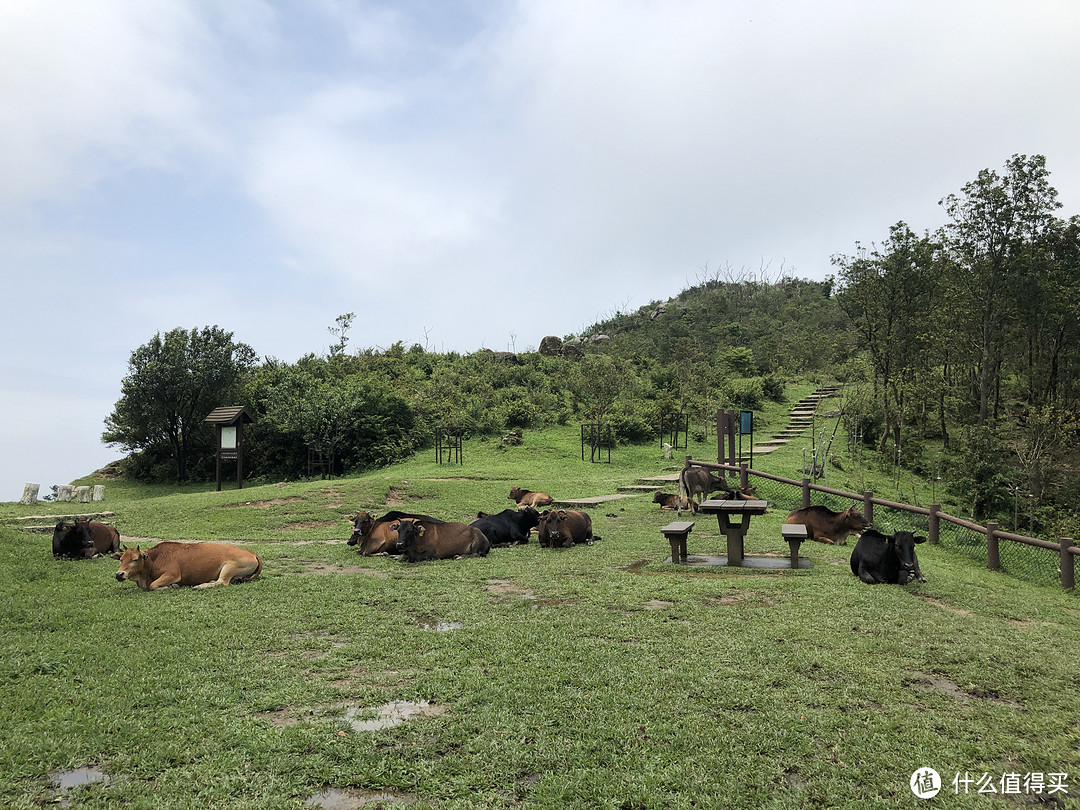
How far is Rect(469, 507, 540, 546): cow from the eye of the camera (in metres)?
11.9

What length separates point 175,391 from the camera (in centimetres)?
3228

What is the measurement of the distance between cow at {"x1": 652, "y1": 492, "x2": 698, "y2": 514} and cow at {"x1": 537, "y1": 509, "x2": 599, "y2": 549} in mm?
4988

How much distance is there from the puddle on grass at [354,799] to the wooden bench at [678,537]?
22.4ft

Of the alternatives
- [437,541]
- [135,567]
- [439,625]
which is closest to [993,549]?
[437,541]

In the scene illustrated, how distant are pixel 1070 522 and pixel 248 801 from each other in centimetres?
2276

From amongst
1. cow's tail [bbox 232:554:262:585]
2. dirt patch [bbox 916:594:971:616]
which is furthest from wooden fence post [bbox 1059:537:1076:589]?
cow's tail [bbox 232:554:262:585]

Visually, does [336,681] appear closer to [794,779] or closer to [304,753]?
[304,753]

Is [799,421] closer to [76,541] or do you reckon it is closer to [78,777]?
[76,541]

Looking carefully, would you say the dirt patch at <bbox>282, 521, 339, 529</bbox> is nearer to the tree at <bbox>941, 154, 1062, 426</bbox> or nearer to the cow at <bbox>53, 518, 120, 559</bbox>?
the cow at <bbox>53, 518, 120, 559</bbox>

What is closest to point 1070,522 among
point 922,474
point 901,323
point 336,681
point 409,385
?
point 922,474

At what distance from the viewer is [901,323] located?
28641 mm

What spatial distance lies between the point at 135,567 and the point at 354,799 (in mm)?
6077

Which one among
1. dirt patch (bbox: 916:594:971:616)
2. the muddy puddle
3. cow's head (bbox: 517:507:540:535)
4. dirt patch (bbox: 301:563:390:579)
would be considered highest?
cow's head (bbox: 517:507:540:535)

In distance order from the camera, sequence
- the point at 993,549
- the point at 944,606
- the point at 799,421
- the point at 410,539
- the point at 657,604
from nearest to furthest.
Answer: the point at 657,604
the point at 944,606
the point at 410,539
the point at 993,549
the point at 799,421
